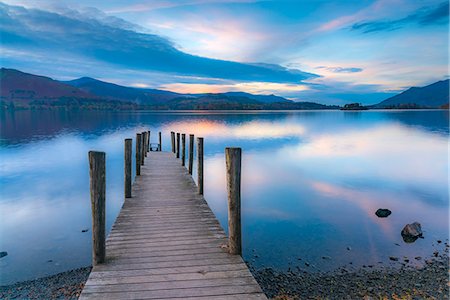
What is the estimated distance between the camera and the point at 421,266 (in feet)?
30.3

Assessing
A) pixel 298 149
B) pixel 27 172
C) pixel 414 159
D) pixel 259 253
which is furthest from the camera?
pixel 298 149

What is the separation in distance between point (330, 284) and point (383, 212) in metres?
7.63

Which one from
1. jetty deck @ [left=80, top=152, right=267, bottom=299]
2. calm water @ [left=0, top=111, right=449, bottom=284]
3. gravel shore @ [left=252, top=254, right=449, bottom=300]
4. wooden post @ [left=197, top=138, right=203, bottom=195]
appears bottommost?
gravel shore @ [left=252, top=254, right=449, bottom=300]

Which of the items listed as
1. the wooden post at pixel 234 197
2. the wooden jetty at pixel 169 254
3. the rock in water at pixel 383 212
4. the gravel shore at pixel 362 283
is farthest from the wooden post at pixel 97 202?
the rock in water at pixel 383 212

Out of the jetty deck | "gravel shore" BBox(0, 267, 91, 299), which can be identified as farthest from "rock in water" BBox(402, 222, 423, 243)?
"gravel shore" BBox(0, 267, 91, 299)

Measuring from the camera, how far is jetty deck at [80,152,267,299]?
15.7 feet

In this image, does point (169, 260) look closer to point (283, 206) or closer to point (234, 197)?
point (234, 197)

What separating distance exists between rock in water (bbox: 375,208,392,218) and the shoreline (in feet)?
15.9

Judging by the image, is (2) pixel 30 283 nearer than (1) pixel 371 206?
Yes

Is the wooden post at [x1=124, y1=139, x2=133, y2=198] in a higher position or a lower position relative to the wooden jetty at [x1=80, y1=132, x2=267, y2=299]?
higher

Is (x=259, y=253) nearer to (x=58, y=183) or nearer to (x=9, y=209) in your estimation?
(x=9, y=209)

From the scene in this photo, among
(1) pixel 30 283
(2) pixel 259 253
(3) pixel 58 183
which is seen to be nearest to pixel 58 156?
(3) pixel 58 183

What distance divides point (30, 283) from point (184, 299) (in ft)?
20.6

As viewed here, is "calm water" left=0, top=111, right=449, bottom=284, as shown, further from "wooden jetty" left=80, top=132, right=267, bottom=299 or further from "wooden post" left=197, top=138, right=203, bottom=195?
"wooden jetty" left=80, top=132, right=267, bottom=299
